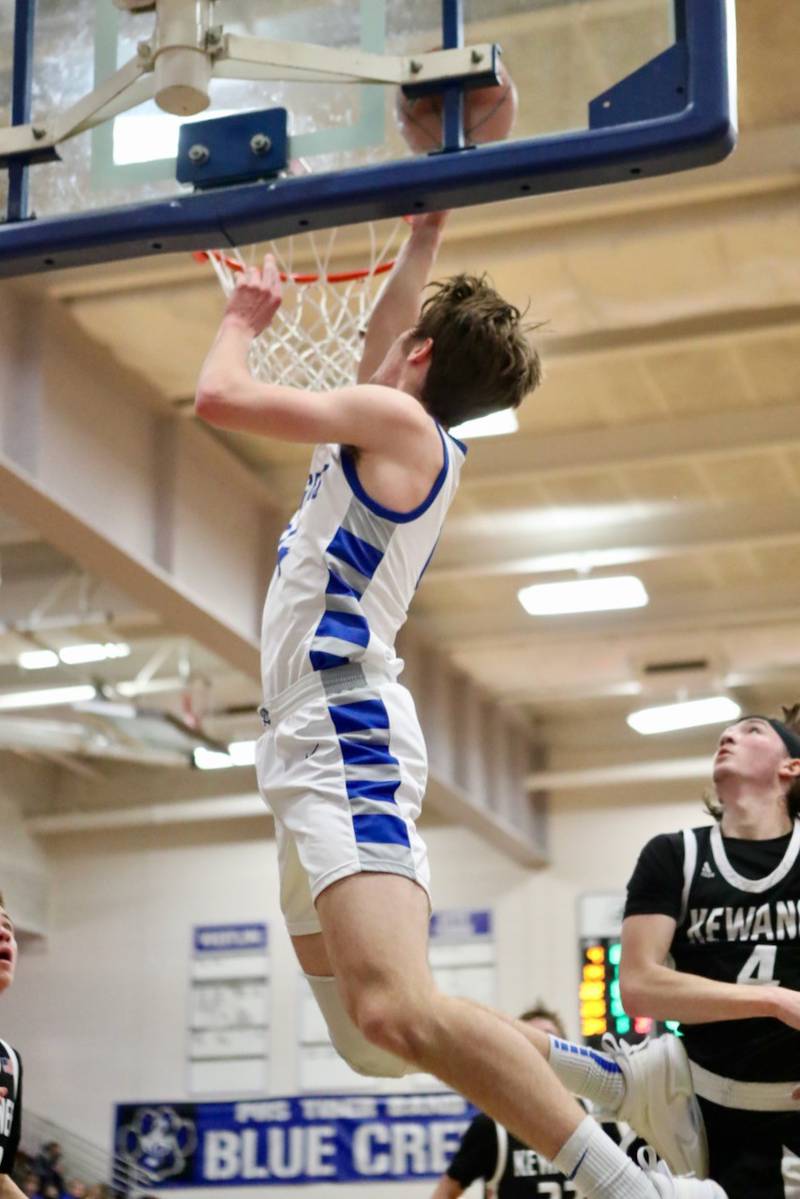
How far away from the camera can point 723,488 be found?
42.9 ft

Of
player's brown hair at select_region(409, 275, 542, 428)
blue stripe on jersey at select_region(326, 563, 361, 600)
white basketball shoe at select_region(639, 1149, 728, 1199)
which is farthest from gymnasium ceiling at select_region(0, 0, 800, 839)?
white basketball shoe at select_region(639, 1149, 728, 1199)

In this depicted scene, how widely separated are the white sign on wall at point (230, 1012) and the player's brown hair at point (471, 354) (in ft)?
52.6

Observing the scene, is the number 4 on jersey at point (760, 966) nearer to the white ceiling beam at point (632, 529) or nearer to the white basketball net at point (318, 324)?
the white basketball net at point (318, 324)

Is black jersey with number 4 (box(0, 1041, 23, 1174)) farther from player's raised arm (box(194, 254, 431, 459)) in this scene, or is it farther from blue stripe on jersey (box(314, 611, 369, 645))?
player's raised arm (box(194, 254, 431, 459))

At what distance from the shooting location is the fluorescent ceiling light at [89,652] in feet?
48.8

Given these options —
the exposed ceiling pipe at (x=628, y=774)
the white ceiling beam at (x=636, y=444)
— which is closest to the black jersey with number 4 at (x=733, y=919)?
the white ceiling beam at (x=636, y=444)

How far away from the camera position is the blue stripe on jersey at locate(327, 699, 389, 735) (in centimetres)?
389

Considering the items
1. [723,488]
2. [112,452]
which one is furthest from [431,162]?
[723,488]

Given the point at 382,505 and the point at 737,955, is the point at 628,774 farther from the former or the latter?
the point at 382,505

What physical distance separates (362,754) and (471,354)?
3.47 feet

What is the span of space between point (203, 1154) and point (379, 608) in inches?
650

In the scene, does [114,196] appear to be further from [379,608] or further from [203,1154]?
[203,1154]

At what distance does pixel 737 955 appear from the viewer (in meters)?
4.80

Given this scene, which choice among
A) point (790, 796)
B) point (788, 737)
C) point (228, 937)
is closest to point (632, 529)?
point (788, 737)
